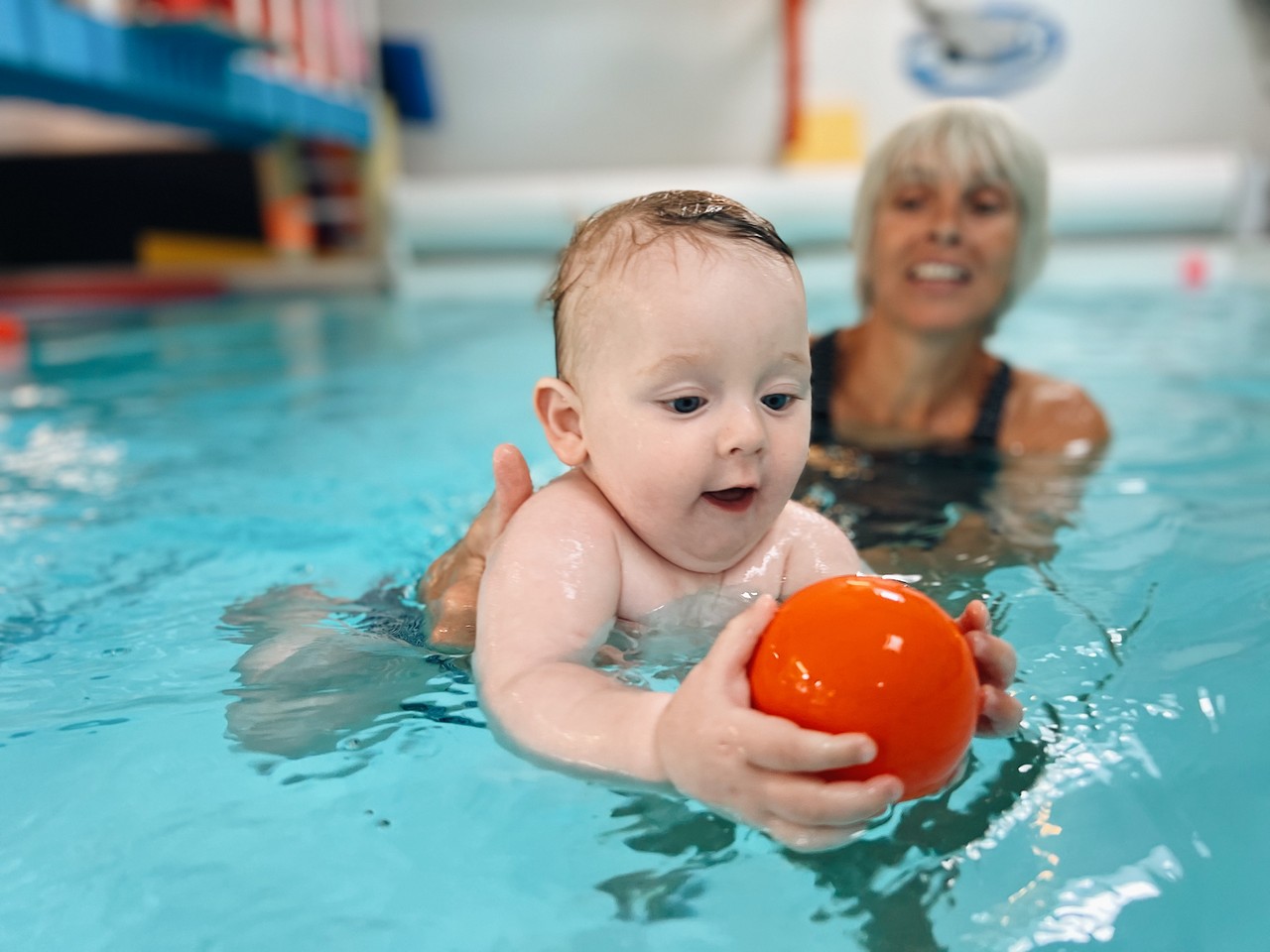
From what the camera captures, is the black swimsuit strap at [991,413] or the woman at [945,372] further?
the black swimsuit strap at [991,413]

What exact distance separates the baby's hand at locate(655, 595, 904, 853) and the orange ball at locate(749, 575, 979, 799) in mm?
26

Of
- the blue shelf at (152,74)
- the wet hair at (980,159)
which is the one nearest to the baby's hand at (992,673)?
the wet hair at (980,159)

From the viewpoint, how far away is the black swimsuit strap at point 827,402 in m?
2.91

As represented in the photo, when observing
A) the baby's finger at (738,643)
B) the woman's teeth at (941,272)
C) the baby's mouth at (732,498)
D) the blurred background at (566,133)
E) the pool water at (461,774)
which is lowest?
the pool water at (461,774)

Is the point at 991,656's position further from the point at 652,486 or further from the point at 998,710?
the point at 652,486

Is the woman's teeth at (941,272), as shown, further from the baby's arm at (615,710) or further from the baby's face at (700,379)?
the baby's arm at (615,710)

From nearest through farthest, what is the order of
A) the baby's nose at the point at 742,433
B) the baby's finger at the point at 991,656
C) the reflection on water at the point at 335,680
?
the baby's finger at the point at 991,656, the baby's nose at the point at 742,433, the reflection on water at the point at 335,680

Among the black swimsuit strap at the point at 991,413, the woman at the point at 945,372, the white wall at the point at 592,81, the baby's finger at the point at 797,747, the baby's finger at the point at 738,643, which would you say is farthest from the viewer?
the white wall at the point at 592,81

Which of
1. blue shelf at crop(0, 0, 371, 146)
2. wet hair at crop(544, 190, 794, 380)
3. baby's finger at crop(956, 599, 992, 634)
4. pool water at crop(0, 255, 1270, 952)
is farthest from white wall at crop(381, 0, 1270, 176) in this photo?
baby's finger at crop(956, 599, 992, 634)

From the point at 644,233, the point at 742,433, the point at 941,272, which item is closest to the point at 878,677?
the point at 742,433

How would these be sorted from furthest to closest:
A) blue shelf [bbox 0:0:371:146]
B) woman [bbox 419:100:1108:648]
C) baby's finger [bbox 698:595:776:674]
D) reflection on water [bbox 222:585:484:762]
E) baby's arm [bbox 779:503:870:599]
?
blue shelf [bbox 0:0:371:146]
woman [bbox 419:100:1108:648]
baby's arm [bbox 779:503:870:599]
reflection on water [bbox 222:585:484:762]
baby's finger [bbox 698:595:776:674]

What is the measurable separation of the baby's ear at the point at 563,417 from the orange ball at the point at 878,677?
0.51 metres

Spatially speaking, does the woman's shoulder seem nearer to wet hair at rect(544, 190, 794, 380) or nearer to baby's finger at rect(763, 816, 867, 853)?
wet hair at rect(544, 190, 794, 380)

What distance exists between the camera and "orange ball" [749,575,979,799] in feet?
3.35
